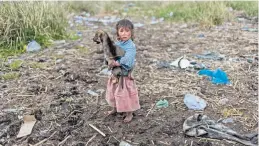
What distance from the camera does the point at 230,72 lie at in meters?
4.24

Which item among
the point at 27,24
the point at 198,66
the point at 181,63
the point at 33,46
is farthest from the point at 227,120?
the point at 27,24

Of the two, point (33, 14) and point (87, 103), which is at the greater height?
point (33, 14)

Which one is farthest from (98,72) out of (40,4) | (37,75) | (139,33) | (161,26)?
(161,26)

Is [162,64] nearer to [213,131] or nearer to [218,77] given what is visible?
[218,77]

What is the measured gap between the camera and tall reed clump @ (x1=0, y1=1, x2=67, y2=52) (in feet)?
16.0

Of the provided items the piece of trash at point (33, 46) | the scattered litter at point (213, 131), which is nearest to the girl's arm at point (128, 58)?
the scattered litter at point (213, 131)

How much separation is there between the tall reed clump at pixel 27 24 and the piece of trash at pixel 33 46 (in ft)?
0.28

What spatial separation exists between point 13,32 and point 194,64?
2.44 meters

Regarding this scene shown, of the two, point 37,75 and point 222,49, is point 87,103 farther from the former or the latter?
point 222,49

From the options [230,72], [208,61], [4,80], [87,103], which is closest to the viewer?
[87,103]

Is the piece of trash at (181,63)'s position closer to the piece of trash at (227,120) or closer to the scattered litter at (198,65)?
the scattered litter at (198,65)

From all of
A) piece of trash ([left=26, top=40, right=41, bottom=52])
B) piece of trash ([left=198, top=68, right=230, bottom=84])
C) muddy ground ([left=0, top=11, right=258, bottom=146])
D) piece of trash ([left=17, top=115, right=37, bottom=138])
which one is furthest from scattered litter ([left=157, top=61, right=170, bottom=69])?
piece of trash ([left=17, top=115, right=37, bottom=138])

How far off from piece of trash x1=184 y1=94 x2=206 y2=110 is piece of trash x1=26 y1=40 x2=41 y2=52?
240 centimetres

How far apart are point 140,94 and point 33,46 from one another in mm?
2029
